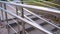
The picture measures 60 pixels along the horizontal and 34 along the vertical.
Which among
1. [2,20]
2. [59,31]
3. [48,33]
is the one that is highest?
[48,33]

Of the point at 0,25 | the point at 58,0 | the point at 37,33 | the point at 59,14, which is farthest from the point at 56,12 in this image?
the point at 58,0

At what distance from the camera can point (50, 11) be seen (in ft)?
2.35

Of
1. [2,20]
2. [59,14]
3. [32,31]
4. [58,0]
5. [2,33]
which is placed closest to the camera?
[59,14]

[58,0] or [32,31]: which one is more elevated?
[58,0]

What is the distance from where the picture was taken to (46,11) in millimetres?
750

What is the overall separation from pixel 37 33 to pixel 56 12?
150 centimetres

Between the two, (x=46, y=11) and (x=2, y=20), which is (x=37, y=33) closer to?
(x=2, y=20)

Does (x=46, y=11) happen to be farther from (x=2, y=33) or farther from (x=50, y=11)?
(x=2, y=33)

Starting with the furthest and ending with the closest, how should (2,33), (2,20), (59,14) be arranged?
(2,20) < (2,33) < (59,14)

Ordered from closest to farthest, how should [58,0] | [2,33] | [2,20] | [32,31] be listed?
[2,33]
[32,31]
[2,20]
[58,0]

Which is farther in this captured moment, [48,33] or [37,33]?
[37,33]

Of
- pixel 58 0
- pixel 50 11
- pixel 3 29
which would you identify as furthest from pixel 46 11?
pixel 58 0

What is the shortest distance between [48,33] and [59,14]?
231 mm

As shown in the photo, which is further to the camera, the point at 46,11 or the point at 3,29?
the point at 3,29
